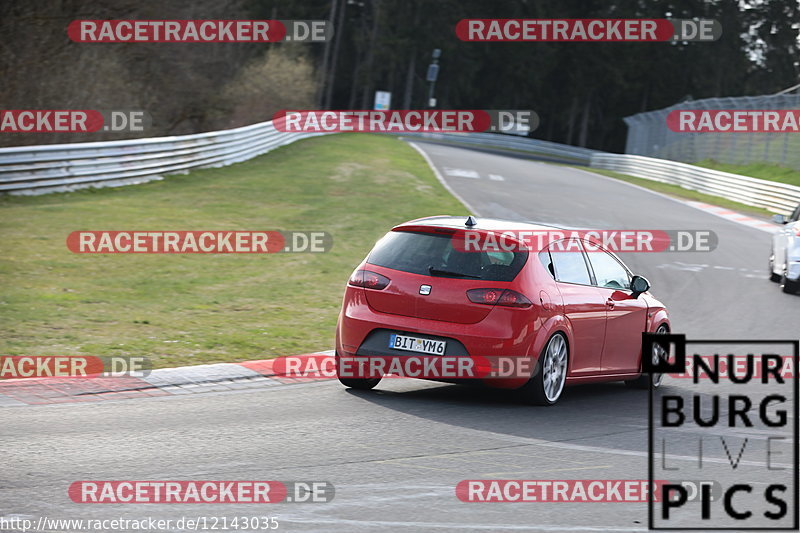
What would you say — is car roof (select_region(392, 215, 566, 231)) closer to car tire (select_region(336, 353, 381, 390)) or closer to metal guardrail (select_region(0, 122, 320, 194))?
car tire (select_region(336, 353, 381, 390))

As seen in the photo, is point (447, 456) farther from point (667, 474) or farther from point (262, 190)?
point (262, 190)

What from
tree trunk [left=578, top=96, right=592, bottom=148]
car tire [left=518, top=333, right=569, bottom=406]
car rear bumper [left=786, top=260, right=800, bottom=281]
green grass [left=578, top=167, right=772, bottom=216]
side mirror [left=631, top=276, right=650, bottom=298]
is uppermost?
tree trunk [left=578, top=96, right=592, bottom=148]

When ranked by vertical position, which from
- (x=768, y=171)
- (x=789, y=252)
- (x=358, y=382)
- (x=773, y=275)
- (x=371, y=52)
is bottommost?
(x=358, y=382)

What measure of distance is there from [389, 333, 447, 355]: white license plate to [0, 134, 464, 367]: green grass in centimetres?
228

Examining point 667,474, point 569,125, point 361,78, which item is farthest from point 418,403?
point 569,125

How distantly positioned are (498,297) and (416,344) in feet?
2.38

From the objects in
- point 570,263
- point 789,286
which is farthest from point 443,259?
point 789,286

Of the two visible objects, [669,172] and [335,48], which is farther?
[335,48]

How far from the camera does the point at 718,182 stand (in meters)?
39.2

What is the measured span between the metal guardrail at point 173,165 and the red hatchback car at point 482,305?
48.8 feet

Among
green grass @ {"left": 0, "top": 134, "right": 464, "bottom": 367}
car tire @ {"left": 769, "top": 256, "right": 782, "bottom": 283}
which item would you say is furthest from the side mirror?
car tire @ {"left": 769, "top": 256, "right": 782, "bottom": 283}

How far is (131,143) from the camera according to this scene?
86.8ft

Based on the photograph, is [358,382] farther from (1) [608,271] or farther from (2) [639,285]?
(2) [639,285]

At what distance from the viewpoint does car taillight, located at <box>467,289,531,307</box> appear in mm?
8562
